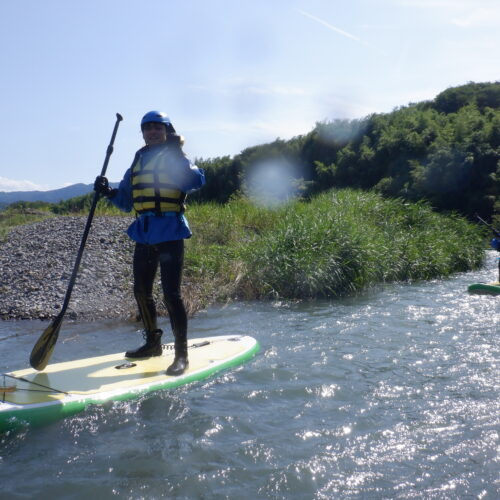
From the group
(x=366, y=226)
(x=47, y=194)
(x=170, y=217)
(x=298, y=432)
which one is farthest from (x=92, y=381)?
(x=47, y=194)

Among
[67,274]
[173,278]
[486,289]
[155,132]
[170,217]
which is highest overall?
[155,132]

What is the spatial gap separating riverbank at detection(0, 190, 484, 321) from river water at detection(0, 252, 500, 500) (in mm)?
→ 2513

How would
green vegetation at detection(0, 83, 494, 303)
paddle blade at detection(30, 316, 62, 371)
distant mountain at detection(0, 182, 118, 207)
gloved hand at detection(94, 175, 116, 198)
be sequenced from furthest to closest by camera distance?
distant mountain at detection(0, 182, 118, 207) < green vegetation at detection(0, 83, 494, 303) < gloved hand at detection(94, 175, 116, 198) < paddle blade at detection(30, 316, 62, 371)

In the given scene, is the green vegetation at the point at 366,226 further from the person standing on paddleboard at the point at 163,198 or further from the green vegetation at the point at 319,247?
the person standing on paddleboard at the point at 163,198

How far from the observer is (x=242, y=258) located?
943cm

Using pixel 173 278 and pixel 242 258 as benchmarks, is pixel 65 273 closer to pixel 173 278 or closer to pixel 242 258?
pixel 242 258

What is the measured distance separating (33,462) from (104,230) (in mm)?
8056

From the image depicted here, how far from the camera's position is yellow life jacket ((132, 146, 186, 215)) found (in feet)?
13.4

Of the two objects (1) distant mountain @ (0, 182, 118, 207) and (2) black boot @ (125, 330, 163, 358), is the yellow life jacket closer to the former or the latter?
(2) black boot @ (125, 330, 163, 358)

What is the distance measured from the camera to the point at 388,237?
1150 centimetres

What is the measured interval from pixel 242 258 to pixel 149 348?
481 cm

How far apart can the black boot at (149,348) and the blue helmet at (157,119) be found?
1.66 meters

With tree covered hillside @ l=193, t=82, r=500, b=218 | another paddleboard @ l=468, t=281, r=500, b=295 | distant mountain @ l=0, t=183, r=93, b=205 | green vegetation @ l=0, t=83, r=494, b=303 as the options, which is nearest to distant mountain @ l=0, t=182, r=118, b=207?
distant mountain @ l=0, t=183, r=93, b=205

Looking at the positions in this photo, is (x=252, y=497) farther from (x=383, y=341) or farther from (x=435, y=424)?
(x=383, y=341)
